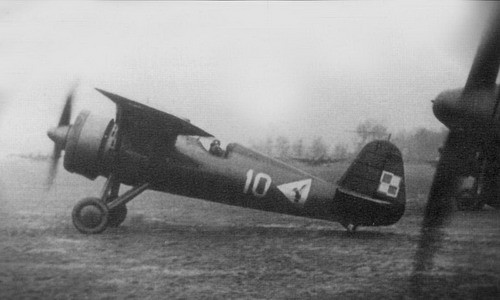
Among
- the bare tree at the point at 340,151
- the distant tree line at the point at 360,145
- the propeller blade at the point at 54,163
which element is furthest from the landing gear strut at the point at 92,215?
the bare tree at the point at 340,151

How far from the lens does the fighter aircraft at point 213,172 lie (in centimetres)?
523

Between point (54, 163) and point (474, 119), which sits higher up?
point (474, 119)

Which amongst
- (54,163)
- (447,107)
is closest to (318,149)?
(447,107)

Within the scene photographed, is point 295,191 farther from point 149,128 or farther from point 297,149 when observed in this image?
point 149,128

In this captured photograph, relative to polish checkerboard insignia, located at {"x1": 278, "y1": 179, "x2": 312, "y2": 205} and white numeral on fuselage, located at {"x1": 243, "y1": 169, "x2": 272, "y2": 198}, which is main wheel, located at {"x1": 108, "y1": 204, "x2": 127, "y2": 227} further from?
polish checkerboard insignia, located at {"x1": 278, "y1": 179, "x2": 312, "y2": 205}

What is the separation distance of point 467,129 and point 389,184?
175 cm

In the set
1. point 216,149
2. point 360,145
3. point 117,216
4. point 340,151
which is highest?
point 360,145

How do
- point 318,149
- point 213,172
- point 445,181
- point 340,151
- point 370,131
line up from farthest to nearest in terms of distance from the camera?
point 318,149, point 340,151, point 370,131, point 213,172, point 445,181

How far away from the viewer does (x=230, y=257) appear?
4289 mm

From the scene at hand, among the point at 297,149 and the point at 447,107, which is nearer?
the point at 447,107

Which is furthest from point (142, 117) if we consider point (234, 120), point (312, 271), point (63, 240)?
point (312, 271)

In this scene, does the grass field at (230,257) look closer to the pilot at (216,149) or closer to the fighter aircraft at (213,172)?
the fighter aircraft at (213,172)

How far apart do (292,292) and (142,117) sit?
8.60 ft

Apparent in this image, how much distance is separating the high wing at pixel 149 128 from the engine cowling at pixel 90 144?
0.17 metres
